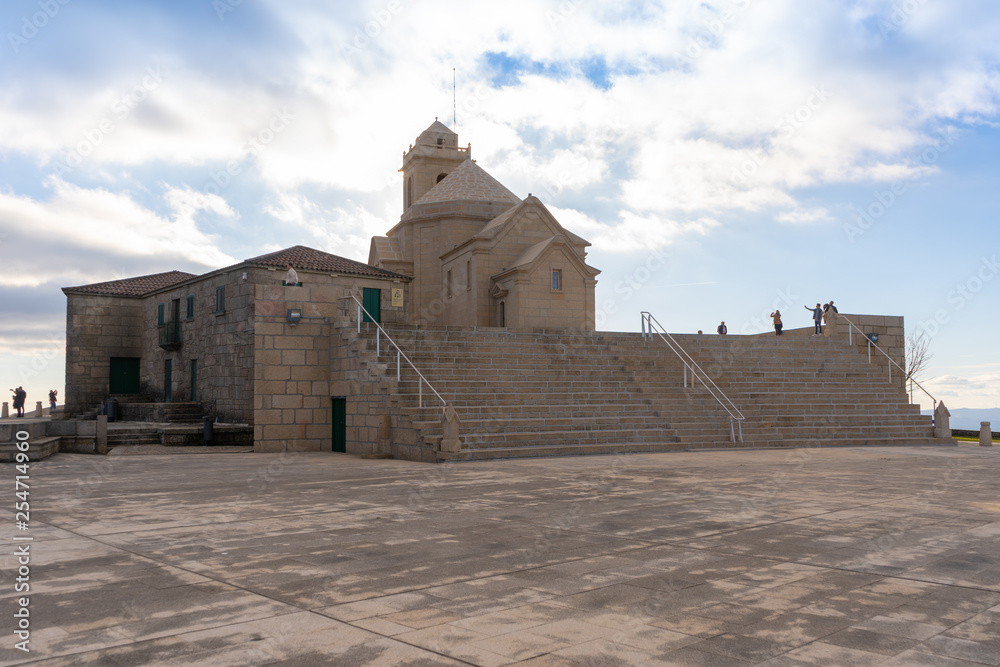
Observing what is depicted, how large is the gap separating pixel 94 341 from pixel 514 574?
34.8 meters

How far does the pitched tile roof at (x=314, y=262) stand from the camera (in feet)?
93.7

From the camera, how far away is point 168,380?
106ft

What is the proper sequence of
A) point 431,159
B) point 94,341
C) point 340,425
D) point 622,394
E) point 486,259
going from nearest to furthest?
point 340,425, point 622,394, point 486,259, point 94,341, point 431,159

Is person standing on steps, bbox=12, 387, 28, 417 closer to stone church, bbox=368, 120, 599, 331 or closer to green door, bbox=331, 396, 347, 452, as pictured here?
stone church, bbox=368, 120, 599, 331

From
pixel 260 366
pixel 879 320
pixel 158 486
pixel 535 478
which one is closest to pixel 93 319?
pixel 260 366

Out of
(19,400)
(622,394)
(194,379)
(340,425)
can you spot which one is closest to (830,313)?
(622,394)

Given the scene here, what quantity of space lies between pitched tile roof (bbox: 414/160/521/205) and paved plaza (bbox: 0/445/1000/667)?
2817 centimetres

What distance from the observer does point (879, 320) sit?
83.3 feet

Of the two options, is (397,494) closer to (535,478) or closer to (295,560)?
(535,478)

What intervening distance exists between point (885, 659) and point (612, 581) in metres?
1.84

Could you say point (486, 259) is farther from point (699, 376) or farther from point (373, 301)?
point (699, 376)

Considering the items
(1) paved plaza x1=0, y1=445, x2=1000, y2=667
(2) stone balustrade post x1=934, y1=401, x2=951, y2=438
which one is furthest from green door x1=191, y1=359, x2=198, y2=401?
(2) stone balustrade post x1=934, y1=401, x2=951, y2=438

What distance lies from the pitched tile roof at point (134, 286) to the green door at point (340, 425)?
18.8 metres

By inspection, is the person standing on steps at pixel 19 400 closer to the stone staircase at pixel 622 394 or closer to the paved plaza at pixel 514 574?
the stone staircase at pixel 622 394
